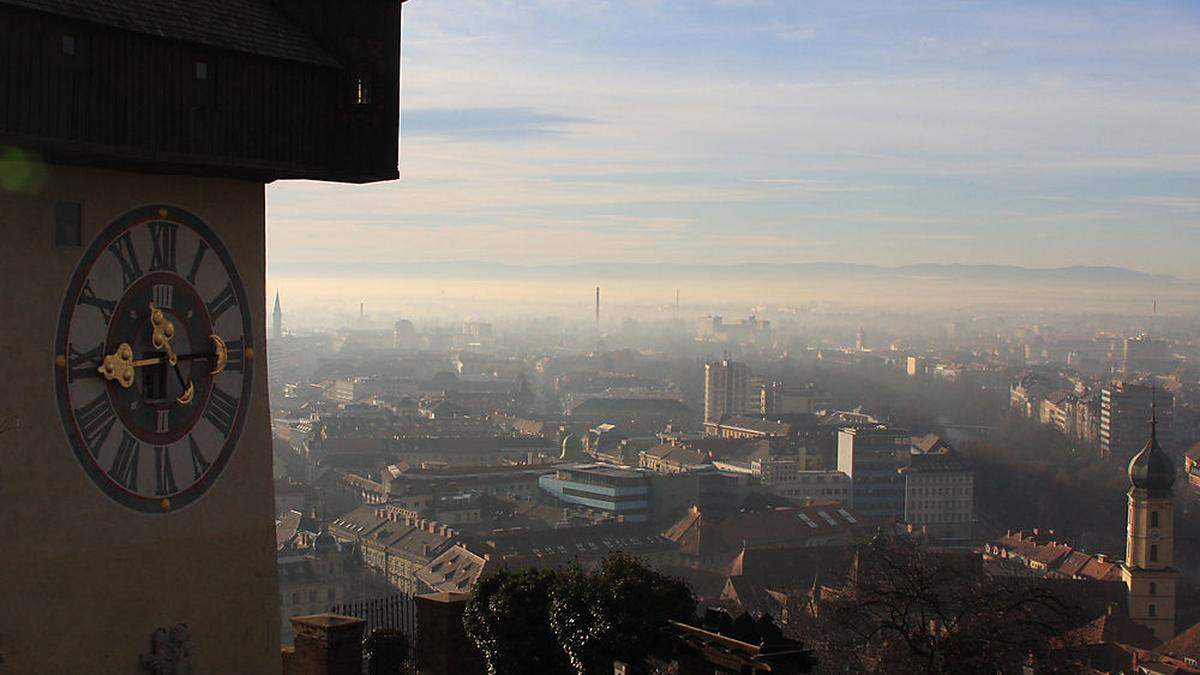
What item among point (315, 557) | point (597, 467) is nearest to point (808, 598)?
point (315, 557)

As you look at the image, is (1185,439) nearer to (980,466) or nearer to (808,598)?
(980,466)

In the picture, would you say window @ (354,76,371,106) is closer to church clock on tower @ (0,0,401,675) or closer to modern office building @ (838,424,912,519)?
church clock on tower @ (0,0,401,675)

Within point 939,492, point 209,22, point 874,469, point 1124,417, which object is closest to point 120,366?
point 209,22

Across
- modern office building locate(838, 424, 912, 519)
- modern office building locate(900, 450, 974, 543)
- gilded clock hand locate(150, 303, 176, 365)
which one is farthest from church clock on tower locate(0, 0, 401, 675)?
modern office building locate(838, 424, 912, 519)

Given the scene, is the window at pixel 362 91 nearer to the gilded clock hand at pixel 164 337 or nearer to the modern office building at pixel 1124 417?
the gilded clock hand at pixel 164 337

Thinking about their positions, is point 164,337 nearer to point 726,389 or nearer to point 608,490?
point 608,490

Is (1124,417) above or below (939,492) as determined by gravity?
above

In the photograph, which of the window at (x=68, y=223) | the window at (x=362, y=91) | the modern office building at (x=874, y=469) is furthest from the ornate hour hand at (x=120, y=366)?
the modern office building at (x=874, y=469)
